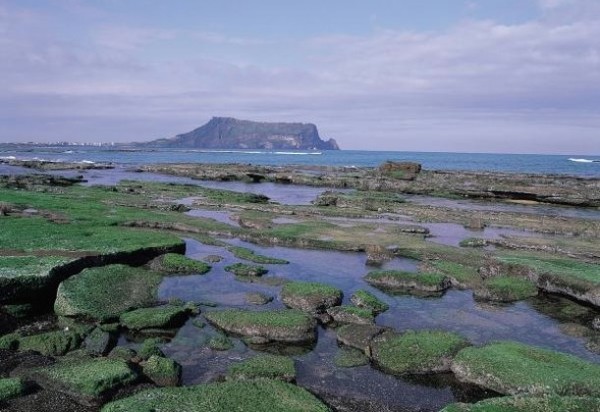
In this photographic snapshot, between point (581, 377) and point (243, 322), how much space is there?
40.7 ft

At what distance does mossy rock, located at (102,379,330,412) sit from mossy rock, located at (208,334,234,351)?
3.96m

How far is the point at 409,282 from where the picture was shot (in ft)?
91.7

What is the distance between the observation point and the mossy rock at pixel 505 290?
86.7 feet

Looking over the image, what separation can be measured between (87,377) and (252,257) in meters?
17.8

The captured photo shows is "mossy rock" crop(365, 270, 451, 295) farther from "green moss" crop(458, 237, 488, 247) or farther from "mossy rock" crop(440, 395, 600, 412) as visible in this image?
"mossy rock" crop(440, 395, 600, 412)

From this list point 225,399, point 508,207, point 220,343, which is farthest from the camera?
point 508,207

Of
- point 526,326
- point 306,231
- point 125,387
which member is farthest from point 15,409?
point 306,231

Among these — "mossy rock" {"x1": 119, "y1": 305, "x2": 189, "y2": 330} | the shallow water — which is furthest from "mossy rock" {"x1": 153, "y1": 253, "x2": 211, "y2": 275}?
"mossy rock" {"x1": 119, "y1": 305, "x2": 189, "y2": 330}

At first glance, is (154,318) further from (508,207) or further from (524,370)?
(508,207)

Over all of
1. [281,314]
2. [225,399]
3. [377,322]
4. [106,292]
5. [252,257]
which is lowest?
[377,322]

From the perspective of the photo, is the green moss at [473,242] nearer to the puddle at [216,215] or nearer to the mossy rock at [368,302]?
the mossy rock at [368,302]

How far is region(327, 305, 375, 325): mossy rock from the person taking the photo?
22234 millimetres

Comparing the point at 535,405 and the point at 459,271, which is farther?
the point at 459,271

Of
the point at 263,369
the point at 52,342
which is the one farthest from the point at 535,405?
the point at 52,342
